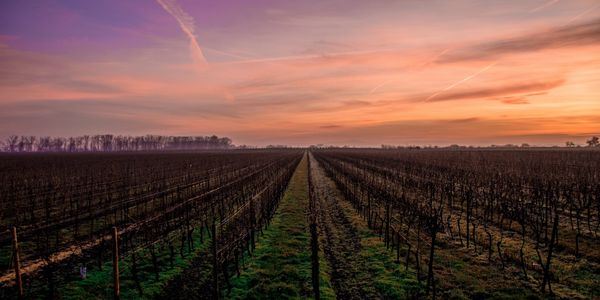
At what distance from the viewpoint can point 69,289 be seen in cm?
857

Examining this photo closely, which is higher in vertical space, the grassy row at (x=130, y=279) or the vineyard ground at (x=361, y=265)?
the vineyard ground at (x=361, y=265)

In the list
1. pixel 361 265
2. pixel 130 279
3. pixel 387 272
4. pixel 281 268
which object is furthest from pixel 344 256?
pixel 130 279

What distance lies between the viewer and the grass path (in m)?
8.41

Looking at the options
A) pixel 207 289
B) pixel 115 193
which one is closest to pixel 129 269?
pixel 207 289

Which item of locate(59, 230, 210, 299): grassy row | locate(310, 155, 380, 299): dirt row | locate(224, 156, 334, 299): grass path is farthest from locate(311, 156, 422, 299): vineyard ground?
locate(59, 230, 210, 299): grassy row

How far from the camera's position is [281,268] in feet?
32.8

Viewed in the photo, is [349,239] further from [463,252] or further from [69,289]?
[69,289]

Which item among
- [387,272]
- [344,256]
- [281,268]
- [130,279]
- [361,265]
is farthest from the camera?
[344,256]

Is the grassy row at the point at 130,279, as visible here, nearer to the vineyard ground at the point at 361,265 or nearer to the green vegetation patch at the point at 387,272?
the vineyard ground at the point at 361,265

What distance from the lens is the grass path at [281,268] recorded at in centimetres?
841

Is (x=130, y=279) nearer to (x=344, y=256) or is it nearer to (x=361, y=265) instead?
(x=344, y=256)

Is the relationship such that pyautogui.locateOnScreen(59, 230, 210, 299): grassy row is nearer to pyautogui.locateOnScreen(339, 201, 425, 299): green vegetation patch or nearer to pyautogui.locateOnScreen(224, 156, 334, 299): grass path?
pyautogui.locateOnScreen(224, 156, 334, 299): grass path

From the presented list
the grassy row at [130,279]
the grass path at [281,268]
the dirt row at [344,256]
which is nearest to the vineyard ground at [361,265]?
the dirt row at [344,256]

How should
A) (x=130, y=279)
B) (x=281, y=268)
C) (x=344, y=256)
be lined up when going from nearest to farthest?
1. (x=130, y=279)
2. (x=281, y=268)
3. (x=344, y=256)
